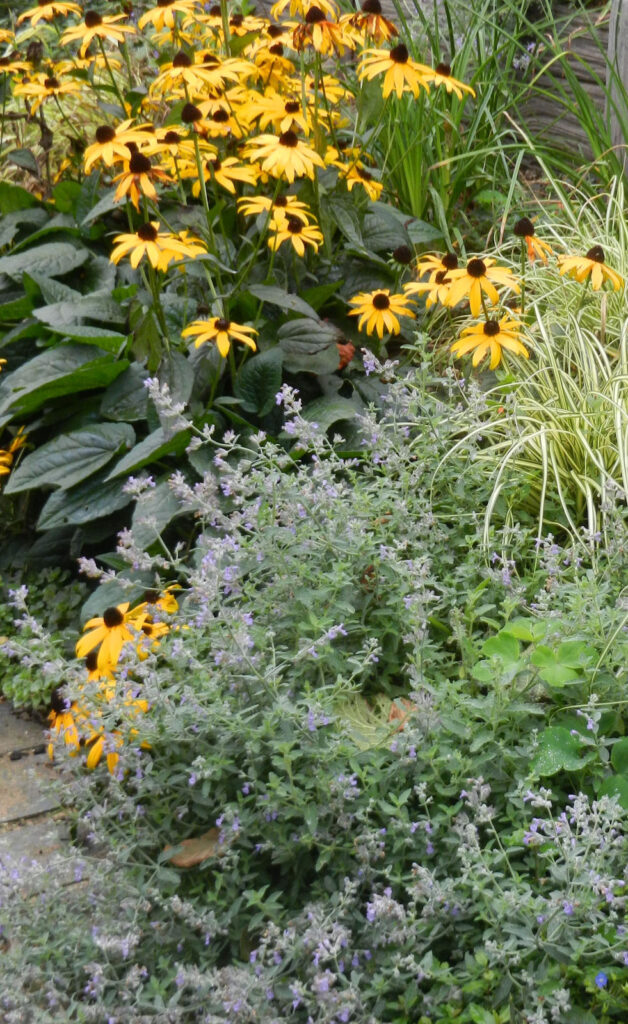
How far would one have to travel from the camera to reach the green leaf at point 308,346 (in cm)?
312

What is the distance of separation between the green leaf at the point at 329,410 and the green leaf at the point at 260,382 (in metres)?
0.12

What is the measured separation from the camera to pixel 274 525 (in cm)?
229

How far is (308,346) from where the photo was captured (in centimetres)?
315

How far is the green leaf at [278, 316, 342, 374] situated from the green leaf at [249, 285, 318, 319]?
5 centimetres

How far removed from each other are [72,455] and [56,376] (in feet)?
0.83

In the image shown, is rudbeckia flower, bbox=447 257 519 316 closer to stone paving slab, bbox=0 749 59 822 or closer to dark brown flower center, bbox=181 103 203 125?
dark brown flower center, bbox=181 103 203 125

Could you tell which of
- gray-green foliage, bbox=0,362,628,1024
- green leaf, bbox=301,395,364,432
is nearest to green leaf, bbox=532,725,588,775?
gray-green foliage, bbox=0,362,628,1024

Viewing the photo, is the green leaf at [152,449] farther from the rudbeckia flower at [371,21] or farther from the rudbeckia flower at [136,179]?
the rudbeckia flower at [371,21]

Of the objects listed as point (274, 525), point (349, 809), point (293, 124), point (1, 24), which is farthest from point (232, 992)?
point (1, 24)

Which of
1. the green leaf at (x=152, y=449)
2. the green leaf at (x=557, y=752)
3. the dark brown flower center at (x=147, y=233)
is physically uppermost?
the dark brown flower center at (x=147, y=233)

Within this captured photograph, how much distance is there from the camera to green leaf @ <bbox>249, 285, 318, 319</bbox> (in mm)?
3049

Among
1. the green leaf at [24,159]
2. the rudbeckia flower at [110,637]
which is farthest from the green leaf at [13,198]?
the rudbeckia flower at [110,637]

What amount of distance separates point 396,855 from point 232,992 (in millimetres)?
359

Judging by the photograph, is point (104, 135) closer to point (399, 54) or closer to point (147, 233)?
point (147, 233)
